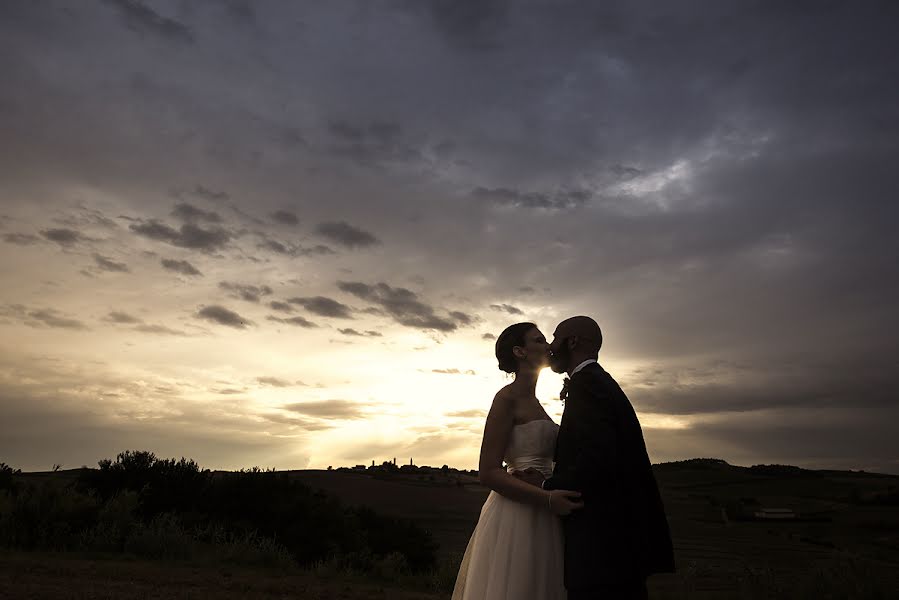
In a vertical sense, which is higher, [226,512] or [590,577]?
[226,512]

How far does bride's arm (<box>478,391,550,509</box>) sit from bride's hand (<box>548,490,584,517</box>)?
0.88ft

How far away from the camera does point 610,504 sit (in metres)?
4.07

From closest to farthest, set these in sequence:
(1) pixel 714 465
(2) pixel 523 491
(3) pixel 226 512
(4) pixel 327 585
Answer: (2) pixel 523 491, (4) pixel 327 585, (3) pixel 226 512, (1) pixel 714 465

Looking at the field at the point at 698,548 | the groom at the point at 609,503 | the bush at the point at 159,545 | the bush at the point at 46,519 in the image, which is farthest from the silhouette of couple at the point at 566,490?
the bush at the point at 46,519

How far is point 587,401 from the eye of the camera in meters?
4.19

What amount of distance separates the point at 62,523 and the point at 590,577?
12.2 metres

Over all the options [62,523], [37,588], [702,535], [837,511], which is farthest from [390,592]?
[837,511]

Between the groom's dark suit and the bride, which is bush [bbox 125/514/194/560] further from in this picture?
the groom's dark suit

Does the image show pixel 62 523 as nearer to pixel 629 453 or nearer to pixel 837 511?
pixel 629 453

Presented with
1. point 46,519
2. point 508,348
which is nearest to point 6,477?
point 46,519

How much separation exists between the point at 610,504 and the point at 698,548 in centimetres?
2307

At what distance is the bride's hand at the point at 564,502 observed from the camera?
4.18 metres

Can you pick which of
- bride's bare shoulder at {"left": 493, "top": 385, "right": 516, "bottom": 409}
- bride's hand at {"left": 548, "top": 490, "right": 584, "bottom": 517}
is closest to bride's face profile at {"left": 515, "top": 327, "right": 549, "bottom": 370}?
bride's bare shoulder at {"left": 493, "top": 385, "right": 516, "bottom": 409}

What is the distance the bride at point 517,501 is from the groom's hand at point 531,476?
3 cm
